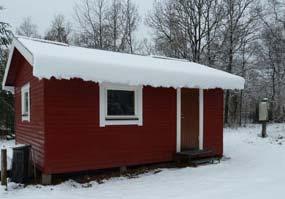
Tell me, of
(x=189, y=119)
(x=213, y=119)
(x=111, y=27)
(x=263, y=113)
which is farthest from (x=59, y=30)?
(x=189, y=119)

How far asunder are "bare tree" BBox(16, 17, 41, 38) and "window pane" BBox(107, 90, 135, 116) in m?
33.8

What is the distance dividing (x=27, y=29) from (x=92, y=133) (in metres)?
37.0

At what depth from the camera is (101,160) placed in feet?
29.1

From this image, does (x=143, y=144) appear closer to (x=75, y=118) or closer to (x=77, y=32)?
(x=75, y=118)

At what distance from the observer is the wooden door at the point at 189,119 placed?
10648 millimetres

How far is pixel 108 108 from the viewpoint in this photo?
9.15m

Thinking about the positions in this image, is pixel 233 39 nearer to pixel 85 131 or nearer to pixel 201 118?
pixel 201 118

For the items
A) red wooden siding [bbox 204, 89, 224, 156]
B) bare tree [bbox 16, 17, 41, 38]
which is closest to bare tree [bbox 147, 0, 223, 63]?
red wooden siding [bbox 204, 89, 224, 156]

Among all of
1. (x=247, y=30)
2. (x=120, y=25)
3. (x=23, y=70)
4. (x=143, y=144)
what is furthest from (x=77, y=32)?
(x=143, y=144)

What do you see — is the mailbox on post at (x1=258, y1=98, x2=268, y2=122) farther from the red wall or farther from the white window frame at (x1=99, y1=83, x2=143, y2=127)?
the white window frame at (x1=99, y1=83, x2=143, y2=127)

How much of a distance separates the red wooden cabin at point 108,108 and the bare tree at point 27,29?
31.5m

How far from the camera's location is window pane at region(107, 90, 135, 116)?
30.2ft

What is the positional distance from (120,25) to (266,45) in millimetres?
13430

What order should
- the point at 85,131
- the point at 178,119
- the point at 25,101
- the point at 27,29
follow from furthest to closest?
the point at 27,29 → the point at 25,101 → the point at 178,119 → the point at 85,131
